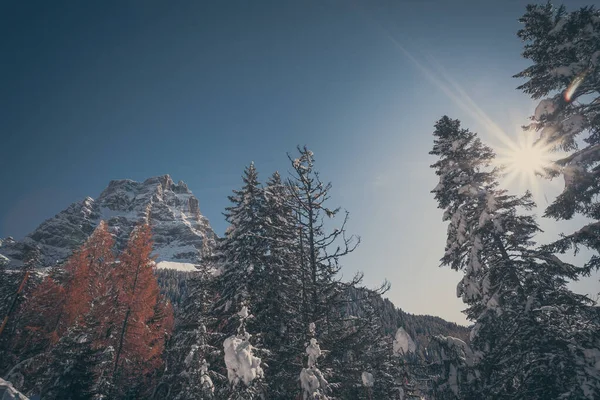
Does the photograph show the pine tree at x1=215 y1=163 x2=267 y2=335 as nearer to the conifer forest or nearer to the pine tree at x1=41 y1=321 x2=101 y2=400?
the conifer forest

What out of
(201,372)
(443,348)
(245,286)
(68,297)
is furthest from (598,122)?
(68,297)

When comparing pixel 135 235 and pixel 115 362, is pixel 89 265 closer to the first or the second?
pixel 135 235

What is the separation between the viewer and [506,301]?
10102mm

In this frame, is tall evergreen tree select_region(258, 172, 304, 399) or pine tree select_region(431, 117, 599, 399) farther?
tall evergreen tree select_region(258, 172, 304, 399)

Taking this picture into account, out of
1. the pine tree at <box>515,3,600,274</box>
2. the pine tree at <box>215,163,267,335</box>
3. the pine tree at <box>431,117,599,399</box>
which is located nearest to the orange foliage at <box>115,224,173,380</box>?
the pine tree at <box>215,163,267,335</box>

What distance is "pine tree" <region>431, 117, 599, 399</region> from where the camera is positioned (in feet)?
26.7

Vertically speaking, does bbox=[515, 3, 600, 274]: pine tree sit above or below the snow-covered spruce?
above

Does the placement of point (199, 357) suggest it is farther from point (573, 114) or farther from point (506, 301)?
point (573, 114)

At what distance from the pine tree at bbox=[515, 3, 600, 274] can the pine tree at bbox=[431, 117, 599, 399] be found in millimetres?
1516

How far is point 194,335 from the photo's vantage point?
13.8 metres

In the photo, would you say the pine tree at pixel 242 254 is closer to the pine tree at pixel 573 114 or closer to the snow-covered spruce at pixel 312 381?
the snow-covered spruce at pixel 312 381

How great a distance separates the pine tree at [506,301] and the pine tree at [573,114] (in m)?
1.52

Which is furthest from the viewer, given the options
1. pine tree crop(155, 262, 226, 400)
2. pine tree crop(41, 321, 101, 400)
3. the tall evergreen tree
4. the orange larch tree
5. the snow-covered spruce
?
the orange larch tree

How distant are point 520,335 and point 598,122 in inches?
274
